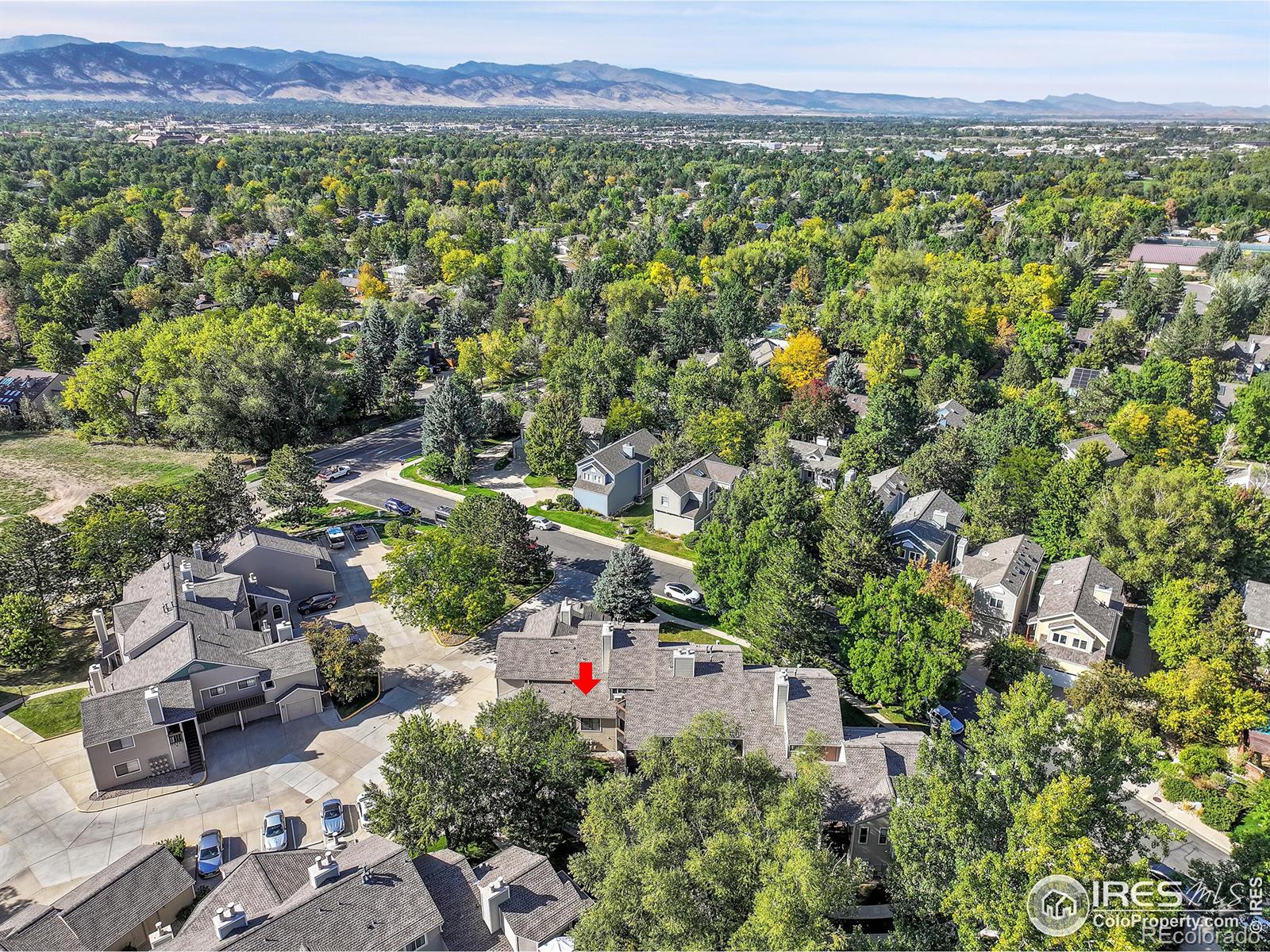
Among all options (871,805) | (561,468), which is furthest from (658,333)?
(871,805)

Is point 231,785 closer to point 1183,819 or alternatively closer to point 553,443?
point 553,443

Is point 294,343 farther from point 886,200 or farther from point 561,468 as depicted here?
point 886,200

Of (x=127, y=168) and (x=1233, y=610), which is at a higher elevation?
(x=127, y=168)

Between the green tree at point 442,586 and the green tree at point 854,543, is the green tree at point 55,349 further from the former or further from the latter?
the green tree at point 854,543

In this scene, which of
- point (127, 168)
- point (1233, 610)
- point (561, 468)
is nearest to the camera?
point (1233, 610)

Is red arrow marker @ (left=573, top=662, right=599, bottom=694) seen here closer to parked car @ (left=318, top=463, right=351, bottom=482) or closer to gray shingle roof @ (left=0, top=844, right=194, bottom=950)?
gray shingle roof @ (left=0, top=844, right=194, bottom=950)

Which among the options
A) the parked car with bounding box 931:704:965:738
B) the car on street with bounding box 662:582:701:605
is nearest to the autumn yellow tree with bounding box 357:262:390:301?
the car on street with bounding box 662:582:701:605
